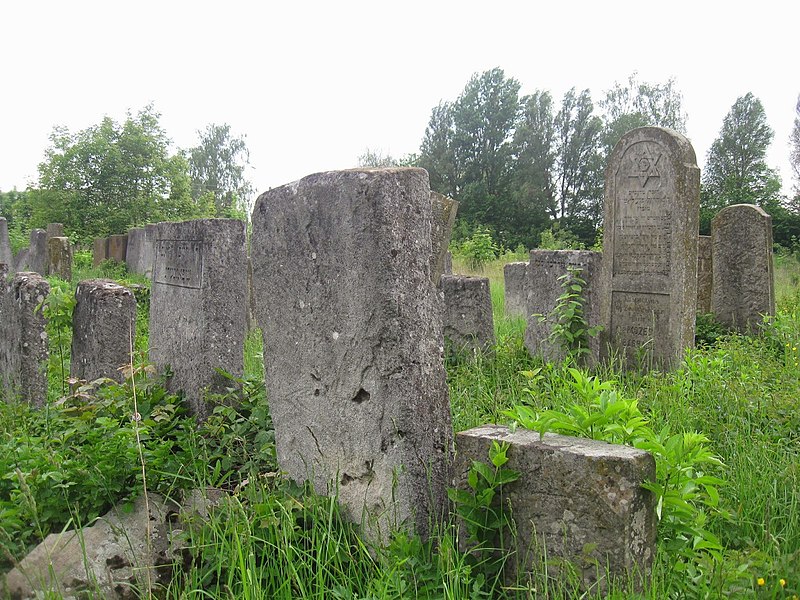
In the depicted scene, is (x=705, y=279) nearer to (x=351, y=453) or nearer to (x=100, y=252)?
(x=351, y=453)

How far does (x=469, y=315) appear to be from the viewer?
24.5 feet

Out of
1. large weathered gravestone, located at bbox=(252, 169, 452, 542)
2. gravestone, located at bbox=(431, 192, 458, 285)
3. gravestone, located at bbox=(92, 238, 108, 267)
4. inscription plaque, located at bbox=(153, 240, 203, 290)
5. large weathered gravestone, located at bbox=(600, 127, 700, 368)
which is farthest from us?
gravestone, located at bbox=(92, 238, 108, 267)

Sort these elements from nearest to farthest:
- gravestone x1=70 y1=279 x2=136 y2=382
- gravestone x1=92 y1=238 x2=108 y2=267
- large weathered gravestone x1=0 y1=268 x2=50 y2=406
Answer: gravestone x1=70 y1=279 x2=136 y2=382 < large weathered gravestone x1=0 y1=268 x2=50 y2=406 < gravestone x1=92 y1=238 x2=108 y2=267

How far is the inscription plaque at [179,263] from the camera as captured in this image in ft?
16.0

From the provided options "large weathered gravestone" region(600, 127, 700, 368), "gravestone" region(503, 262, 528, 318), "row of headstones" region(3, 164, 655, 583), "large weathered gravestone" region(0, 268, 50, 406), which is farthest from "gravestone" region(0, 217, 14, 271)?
"row of headstones" region(3, 164, 655, 583)

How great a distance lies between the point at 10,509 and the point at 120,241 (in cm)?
1889

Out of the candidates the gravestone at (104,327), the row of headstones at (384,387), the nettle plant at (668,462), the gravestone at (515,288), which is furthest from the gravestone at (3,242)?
the nettle plant at (668,462)

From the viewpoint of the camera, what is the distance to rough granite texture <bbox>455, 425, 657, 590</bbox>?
2.44 meters

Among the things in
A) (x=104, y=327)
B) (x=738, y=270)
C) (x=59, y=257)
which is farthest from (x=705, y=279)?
(x=59, y=257)

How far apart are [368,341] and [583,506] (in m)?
1.14

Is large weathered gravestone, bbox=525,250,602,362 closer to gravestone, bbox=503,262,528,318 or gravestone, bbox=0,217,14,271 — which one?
gravestone, bbox=503,262,528,318

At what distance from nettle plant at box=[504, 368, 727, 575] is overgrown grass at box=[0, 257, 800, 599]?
0.21ft

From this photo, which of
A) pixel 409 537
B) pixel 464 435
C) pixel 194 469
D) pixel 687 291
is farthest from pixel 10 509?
pixel 687 291

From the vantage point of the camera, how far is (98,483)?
3445mm
